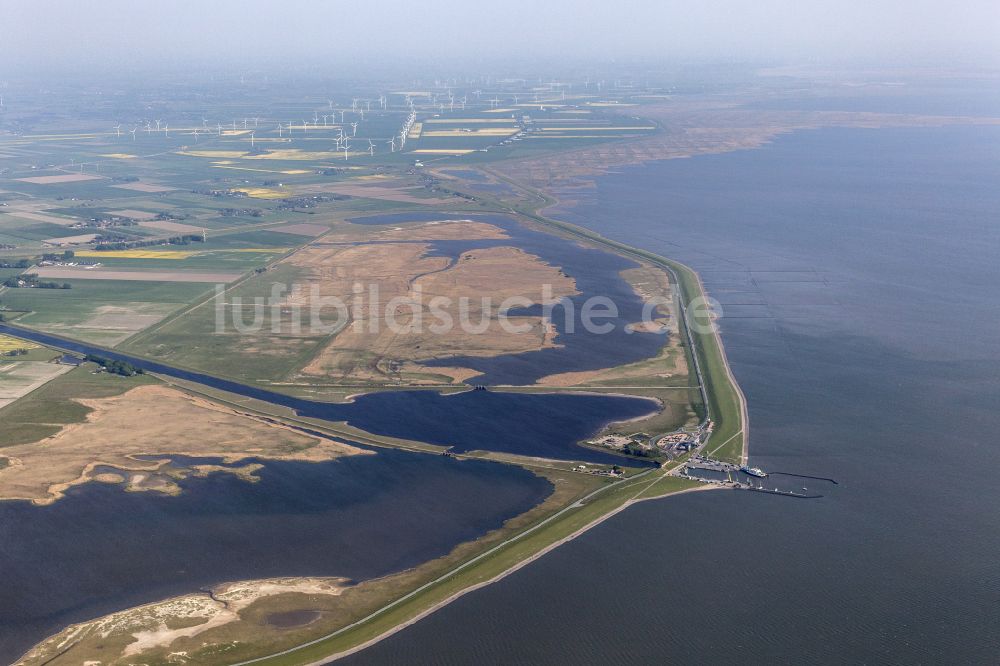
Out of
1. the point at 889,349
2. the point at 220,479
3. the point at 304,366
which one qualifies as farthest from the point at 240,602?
the point at 889,349

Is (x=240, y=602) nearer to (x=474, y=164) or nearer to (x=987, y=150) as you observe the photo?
(x=474, y=164)

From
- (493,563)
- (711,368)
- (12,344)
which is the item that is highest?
(711,368)

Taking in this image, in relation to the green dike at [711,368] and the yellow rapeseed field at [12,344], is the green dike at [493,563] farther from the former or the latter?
the yellow rapeseed field at [12,344]

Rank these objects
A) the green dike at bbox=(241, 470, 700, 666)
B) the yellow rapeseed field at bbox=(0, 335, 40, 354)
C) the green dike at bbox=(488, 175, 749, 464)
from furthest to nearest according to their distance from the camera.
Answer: the yellow rapeseed field at bbox=(0, 335, 40, 354) → the green dike at bbox=(488, 175, 749, 464) → the green dike at bbox=(241, 470, 700, 666)

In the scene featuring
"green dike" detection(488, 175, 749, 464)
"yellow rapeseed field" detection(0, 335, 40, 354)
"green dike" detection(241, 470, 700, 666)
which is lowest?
"green dike" detection(241, 470, 700, 666)

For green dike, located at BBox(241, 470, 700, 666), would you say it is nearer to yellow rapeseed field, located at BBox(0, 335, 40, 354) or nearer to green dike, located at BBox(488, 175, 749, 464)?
green dike, located at BBox(488, 175, 749, 464)

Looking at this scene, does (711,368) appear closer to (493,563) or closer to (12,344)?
(493,563)

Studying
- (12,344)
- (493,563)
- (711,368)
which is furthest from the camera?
(12,344)

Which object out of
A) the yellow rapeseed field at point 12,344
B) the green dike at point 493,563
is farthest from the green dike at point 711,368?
the yellow rapeseed field at point 12,344

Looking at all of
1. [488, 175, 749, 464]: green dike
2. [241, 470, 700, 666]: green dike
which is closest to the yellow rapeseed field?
[241, 470, 700, 666]: green dike

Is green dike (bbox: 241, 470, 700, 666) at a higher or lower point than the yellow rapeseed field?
lower

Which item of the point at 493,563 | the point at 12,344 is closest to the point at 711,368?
the point at 493,563
